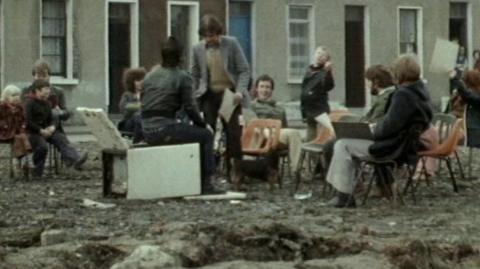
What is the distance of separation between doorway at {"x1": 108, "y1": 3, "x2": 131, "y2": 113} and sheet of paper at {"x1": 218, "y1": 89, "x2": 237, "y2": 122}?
913 inches

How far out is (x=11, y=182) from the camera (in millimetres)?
21500

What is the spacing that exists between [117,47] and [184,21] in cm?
241

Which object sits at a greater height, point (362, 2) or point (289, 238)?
point (362, 2)

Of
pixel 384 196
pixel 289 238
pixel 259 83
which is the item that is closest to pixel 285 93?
pixel 259 83

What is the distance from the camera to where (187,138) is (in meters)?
18.0

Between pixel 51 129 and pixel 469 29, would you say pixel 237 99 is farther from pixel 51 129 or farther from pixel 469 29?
pixel 469 29

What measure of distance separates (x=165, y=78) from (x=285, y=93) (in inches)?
1114

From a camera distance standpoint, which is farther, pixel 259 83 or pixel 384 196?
pixel 259 83

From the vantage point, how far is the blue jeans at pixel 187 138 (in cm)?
1798

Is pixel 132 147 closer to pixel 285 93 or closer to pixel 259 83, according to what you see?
pixel 259 83

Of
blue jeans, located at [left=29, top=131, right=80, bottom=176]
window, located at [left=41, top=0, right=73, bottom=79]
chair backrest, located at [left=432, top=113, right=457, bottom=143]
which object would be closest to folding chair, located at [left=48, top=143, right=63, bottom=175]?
blue jeans, located at [left=29, top=131, right=80, bottom=176]

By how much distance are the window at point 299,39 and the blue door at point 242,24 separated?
138 cm

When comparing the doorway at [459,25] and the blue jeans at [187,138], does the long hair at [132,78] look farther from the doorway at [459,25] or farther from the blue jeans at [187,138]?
the doorway at [459,25]

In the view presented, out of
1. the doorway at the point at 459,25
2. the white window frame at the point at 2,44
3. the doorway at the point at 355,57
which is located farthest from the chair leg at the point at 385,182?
the doorway at the point at 459,25
